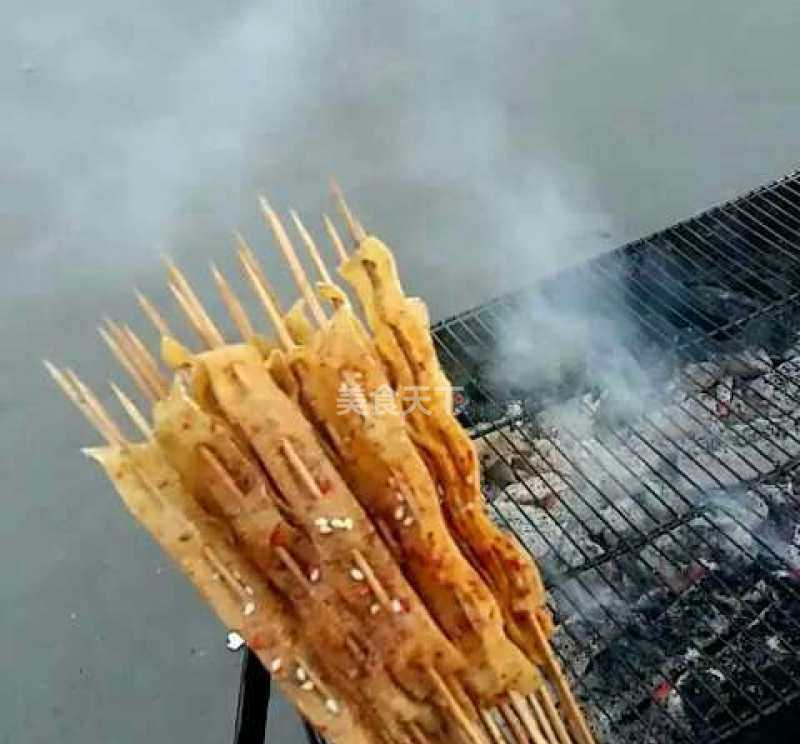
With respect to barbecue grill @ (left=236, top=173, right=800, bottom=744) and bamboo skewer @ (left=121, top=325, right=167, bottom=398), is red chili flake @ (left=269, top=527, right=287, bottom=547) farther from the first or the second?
barbecue grill @ (left=236, top=173, right=800, bottom=744)

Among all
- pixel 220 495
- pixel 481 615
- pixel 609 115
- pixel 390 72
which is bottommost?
pixel 481 615

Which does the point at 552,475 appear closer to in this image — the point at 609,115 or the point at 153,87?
the point at 609,115

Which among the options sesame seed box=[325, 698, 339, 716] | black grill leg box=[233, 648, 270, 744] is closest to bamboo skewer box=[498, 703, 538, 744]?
sesame seed box=[325, 698, 339, 716]

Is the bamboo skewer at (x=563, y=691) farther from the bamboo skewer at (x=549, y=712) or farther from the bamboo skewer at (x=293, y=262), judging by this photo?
the bamboo skewer at (x=293, y=262)

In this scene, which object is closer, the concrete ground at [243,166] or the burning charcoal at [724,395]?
the burning charcoal at [724,395]

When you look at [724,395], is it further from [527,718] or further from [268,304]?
[268,304]

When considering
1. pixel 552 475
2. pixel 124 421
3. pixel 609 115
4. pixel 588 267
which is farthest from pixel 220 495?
pixel 609 115

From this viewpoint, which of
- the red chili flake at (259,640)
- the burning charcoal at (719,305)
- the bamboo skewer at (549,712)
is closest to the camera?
the red chili flake at (259,640)

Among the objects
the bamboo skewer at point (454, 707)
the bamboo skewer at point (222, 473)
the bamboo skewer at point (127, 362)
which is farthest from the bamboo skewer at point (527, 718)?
the bamboo skewer at point (127, 362)
